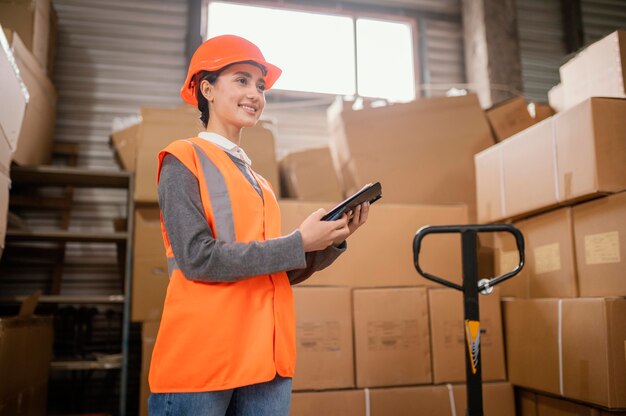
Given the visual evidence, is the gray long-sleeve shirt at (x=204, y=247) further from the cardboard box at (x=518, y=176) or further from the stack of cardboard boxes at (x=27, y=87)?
the cardboard box at (x=518, y=176)

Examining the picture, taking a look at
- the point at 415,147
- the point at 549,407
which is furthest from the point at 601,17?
the point at 549,407

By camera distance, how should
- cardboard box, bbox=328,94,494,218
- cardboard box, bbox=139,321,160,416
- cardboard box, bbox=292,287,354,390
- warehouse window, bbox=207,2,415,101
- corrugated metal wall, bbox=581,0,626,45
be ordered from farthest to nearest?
1. corrugated metal wall, bbox=581,0,626,45
2. warehouse window, bbox=207,2,415,101
3. cardboard box, bbox=328,94,494,218
4. cardboard box, bbox=139,321,160,416
5. cardboard box, bbox=292,287,354,390

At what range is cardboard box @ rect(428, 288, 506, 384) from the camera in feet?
8.52

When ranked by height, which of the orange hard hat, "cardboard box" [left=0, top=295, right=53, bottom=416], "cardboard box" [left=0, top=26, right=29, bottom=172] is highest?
"cardboard box" [left=0, top=26, right=29, bottom=172]

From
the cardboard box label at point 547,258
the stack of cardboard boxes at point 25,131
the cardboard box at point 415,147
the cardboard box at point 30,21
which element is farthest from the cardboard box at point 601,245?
the cardboard box at point 30,21

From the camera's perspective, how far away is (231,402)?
50.4 inches

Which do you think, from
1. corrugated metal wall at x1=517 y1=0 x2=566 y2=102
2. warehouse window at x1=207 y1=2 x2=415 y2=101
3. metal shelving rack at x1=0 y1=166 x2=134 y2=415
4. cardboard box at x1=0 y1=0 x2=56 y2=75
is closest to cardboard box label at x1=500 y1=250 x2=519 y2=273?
metal shelving rack at x1=0 y1=166 x2=134 y2=415

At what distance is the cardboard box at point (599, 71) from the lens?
2.43 meters

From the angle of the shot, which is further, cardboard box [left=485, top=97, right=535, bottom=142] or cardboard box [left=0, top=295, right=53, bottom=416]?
cardboard box [left=485, top=97, right=535, bottom=142]

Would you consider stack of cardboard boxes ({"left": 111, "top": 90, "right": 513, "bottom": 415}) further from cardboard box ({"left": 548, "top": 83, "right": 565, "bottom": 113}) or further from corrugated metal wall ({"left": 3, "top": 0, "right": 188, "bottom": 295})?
cardboard box ({"left": 548, "top": 83, "right": 565, "bottom": 113})

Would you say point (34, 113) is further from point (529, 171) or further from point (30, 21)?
point (529, 171)

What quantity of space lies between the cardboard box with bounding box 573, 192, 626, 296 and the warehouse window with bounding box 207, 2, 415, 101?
2.63 metres

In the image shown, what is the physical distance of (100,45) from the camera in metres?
4.16

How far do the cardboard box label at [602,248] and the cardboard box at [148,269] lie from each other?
7.23 ft
